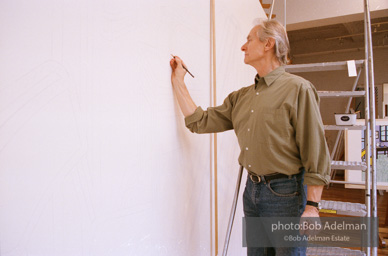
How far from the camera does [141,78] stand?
1.08 m

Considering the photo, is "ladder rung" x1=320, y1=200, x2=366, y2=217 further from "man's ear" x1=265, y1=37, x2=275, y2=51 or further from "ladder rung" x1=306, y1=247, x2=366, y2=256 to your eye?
"man's ear" x1=265, y1=37, x2=275, y2=51

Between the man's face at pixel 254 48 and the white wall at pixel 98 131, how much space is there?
25cm

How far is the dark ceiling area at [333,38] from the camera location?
7296 mm

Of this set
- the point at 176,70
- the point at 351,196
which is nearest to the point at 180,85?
the point at 176,70

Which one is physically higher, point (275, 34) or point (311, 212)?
point (275, 34)

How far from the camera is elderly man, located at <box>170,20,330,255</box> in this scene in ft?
4.01

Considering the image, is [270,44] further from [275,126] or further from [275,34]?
[275,126]

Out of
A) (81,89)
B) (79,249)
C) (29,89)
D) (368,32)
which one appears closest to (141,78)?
(81,89)

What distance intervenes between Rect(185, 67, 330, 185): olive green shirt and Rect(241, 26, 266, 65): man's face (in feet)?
0.33

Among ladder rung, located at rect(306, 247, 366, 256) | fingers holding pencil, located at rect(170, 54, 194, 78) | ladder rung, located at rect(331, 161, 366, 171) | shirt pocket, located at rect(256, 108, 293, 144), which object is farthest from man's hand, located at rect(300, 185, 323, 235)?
ladder rung, located at rect(331, 161, 366, 171)

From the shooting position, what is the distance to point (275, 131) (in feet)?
4.16

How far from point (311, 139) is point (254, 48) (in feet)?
1.56

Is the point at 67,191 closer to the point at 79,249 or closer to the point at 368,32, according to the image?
the point at 79,249

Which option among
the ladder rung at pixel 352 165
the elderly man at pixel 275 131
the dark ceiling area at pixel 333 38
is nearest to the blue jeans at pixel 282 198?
the elderly man at pixel 275 131
